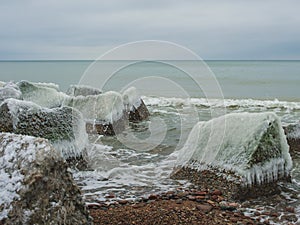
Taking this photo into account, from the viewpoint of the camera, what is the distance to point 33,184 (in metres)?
2.86

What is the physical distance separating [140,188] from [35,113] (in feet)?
7.13

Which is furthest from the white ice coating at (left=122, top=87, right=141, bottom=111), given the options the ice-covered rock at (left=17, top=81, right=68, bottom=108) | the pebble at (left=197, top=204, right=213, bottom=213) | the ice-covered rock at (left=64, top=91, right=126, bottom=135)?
the pebble at (left=197, top=204, right=213, bottom=213)

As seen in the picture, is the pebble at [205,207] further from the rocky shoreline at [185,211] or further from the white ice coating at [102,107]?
the white ice coating at [102,107]

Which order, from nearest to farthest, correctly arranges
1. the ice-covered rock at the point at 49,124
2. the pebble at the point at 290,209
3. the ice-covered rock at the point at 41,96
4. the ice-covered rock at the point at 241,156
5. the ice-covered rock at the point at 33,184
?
1. the ice-covered rock at the point at 33,184
2. the pebble at the point at 290,209
3. the ice-covered rock at the point at 241,156
4. the ice-covered rock at the point at 49,124
5. the ice-covered rock at the point at 41,96

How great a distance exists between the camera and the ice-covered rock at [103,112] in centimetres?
1034

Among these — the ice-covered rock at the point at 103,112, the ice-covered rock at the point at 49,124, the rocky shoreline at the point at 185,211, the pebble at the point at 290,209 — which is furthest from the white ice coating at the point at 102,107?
the pebble at the point at 290,209

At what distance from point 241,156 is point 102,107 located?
228 inches

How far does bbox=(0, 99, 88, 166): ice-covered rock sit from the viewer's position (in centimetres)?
616

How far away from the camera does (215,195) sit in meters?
5.21

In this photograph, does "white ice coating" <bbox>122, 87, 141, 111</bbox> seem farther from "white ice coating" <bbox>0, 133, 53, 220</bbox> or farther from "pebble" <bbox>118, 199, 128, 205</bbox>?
"white ice coating" <bbox>0, 133, 53, 220</bbox>

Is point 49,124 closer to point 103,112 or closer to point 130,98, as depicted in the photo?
point 103,112

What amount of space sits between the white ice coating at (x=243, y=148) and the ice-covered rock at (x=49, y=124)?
1.94 metres

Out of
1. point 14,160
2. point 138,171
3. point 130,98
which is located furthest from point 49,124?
point 130,98

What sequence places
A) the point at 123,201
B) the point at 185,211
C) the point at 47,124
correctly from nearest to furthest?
the point at 185,211, the point at 123,201, the point at 47,124
